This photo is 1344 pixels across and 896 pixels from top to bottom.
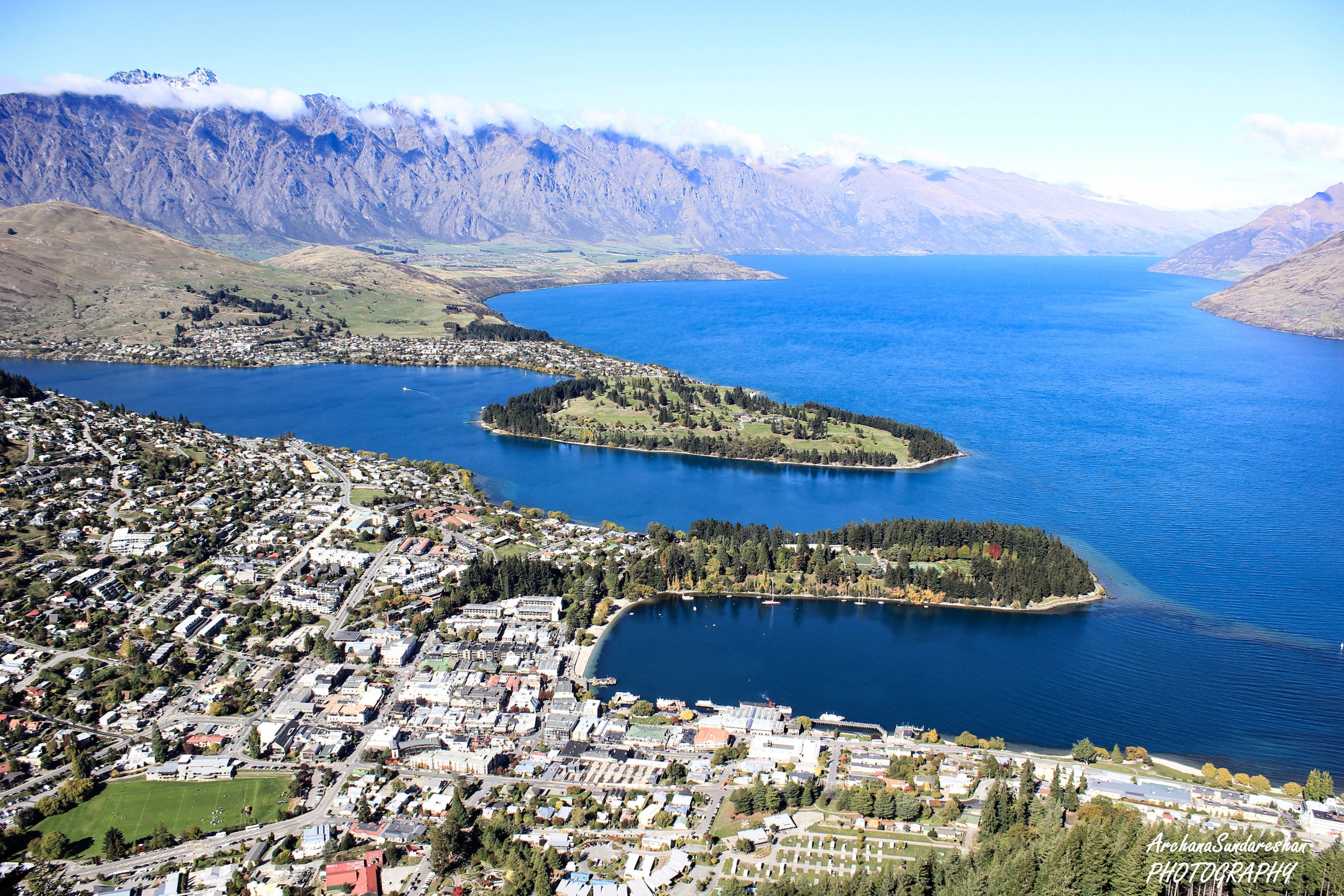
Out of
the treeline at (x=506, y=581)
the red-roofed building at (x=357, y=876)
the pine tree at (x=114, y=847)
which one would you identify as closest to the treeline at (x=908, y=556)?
the treeline at (x=506, y=581)

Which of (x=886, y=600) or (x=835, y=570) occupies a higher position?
(x=835, y=570)

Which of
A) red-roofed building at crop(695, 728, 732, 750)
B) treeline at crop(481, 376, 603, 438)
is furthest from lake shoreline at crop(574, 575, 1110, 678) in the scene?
treeline at crop(481, 376, 603, 438)

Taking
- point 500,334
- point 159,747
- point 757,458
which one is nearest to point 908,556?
point 757,458

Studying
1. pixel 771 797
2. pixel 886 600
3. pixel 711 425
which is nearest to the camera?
pixel 771 797

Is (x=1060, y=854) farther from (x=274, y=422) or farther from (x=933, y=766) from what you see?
(x=274, y=422)

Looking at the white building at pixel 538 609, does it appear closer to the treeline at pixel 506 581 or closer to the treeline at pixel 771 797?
the treeline at pixel 506 581

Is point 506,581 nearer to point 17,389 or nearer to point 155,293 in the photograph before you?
point 17,389

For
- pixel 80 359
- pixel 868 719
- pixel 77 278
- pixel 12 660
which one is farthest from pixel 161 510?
pixel 77 278
